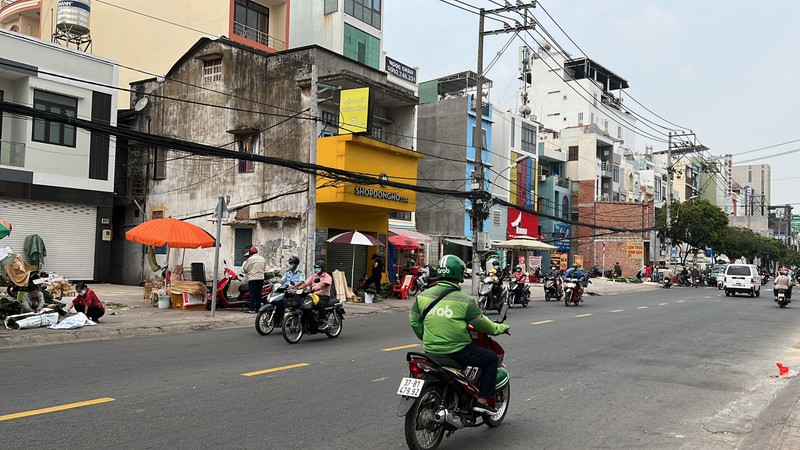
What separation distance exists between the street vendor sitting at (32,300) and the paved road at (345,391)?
2.77 meters

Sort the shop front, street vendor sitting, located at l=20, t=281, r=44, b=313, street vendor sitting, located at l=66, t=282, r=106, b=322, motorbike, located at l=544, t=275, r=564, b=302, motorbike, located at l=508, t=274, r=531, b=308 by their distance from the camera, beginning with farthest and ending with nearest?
motorbike, located at l=544, t=275, r=564, b=302, the shop front, motorbike, located at l=508, t=274, r=531, b=308, street vendor sitting, located at l=66, t=282, r=106, b=322, street vendor sitting, located at l=20, t=281, r=44, b=313

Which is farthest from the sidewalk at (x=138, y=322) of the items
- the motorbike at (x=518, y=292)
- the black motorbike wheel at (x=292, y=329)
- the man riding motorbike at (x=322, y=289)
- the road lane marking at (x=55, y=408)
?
the road lane marking at (x=55, y=408)

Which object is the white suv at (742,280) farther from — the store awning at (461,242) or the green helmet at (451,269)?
the green helmet at (451,269)

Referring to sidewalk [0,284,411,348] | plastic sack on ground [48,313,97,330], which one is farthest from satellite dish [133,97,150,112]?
plastic sack on ground [48,313,97,330]

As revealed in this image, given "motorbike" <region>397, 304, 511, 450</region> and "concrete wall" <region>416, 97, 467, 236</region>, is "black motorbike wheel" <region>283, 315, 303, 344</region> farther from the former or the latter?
"concrete wall" <region>416, 97, 467, 236</region>

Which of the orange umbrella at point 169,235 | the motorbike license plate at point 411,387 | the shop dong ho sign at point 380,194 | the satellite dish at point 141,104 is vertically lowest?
the motorbike license plate at point 411,387

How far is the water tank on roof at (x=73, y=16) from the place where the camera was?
2859 centimetres

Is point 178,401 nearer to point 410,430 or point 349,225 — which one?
point 410,430

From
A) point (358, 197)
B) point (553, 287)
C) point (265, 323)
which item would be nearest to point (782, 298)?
point (553, 287)

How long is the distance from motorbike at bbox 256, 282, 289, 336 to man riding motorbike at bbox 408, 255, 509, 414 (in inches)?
300

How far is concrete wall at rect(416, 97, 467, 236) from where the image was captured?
43375mm

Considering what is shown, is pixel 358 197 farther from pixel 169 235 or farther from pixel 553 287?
pixel 553 287

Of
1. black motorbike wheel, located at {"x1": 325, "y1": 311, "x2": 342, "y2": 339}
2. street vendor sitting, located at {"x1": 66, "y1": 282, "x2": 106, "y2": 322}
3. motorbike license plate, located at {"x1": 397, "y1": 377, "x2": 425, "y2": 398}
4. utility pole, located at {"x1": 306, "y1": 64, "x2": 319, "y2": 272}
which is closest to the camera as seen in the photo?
motorbike license plate, located at {"x1": 397, "y1": 377, "x2": 425, "y2": 398}

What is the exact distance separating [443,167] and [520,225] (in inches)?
435
